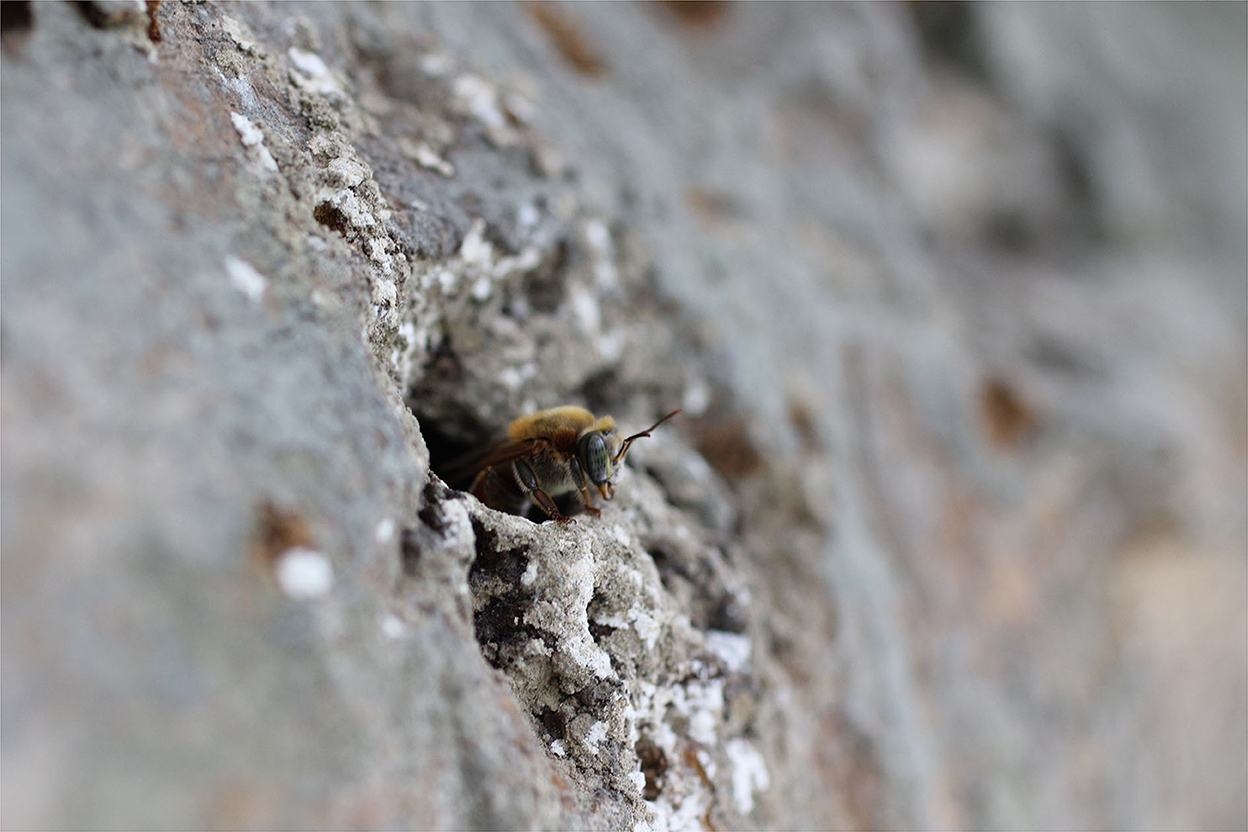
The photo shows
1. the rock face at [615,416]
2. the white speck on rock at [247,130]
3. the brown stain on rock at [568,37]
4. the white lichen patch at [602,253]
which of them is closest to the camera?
the rock face at [615,416]

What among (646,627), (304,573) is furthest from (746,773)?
(304,573)

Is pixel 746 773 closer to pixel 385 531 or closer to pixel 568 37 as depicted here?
pixel 385 531

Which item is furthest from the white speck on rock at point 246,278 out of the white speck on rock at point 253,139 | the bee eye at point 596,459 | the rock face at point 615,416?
the bee eye at point 596,459

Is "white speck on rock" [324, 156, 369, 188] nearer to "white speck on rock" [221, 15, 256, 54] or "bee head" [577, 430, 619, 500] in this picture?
"white speck on rock" [221, 15, 256, 54]

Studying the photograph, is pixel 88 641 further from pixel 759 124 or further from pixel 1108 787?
pixel 1108 787

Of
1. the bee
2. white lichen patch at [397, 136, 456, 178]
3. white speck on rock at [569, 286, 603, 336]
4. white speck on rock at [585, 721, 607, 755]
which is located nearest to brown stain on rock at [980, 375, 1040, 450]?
white speck on rock at [569, 286, 603, 336]

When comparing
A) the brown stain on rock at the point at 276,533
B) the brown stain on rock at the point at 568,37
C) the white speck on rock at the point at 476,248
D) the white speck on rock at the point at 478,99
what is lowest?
the white speck on rock at the point at 476,248

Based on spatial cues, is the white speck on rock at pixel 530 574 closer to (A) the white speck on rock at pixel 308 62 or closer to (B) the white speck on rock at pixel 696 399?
(B) the white speck on rock at pixel 696 399
